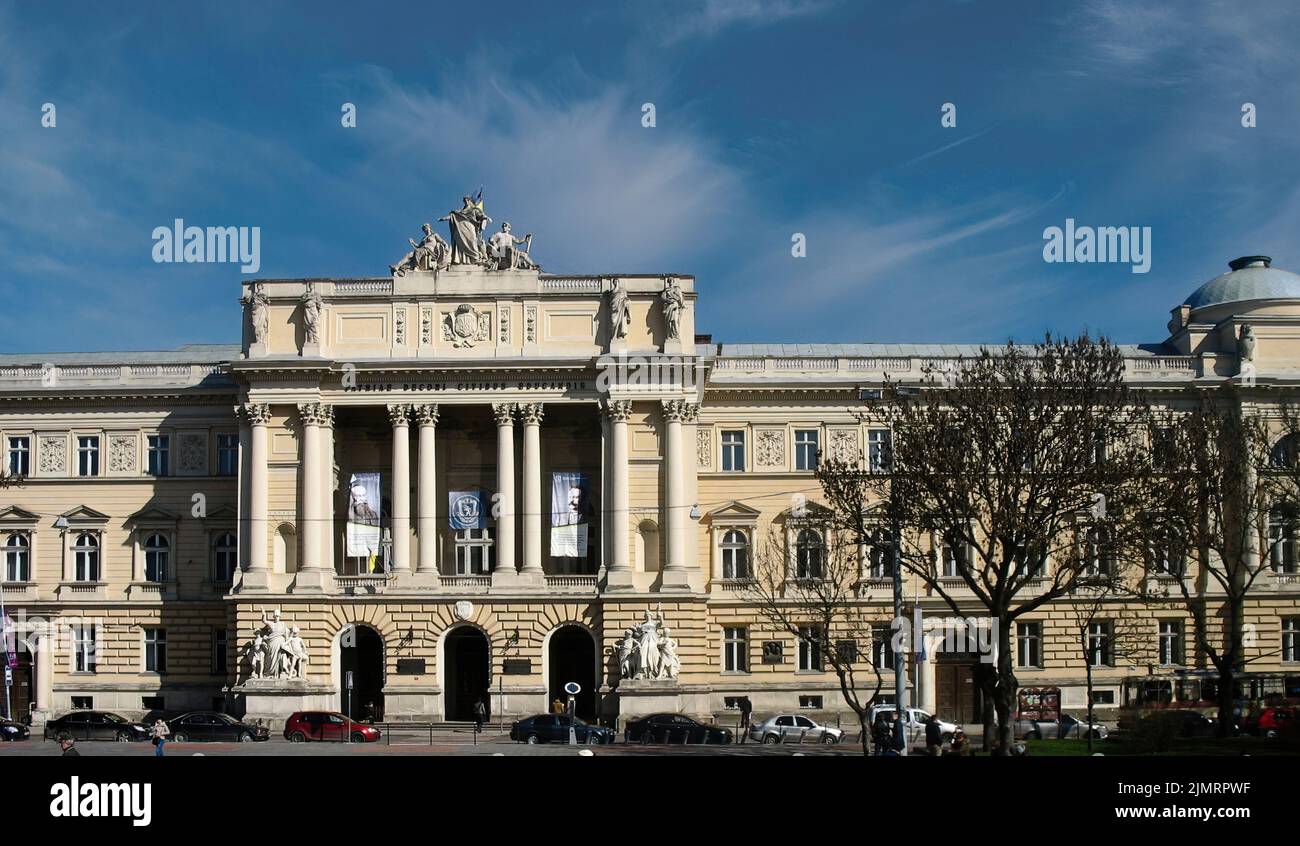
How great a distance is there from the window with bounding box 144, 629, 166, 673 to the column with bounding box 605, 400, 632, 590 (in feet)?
73.3

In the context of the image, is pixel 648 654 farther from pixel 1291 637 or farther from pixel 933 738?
pixel 1291 637

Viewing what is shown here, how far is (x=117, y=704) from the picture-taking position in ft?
214

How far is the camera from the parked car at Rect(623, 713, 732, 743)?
175 ft

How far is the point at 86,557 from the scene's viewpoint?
6706cm

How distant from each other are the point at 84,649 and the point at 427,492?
18.9 metres

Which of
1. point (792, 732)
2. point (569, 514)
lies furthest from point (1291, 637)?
point (569, 514)

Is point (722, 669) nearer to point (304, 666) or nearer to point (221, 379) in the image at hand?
point (304, 666)

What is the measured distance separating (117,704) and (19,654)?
552 cm

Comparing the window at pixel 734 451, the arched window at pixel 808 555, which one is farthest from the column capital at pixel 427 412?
the arched window at pixel 808 555

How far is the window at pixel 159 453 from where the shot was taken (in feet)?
222

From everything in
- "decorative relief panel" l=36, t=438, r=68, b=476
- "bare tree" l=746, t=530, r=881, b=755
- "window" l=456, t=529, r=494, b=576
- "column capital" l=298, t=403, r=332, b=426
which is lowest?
"bare tree" l=746, t=530, r=881, b=755

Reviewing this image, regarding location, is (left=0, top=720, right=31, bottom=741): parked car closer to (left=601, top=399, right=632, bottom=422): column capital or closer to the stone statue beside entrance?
the stone statue beside entrance

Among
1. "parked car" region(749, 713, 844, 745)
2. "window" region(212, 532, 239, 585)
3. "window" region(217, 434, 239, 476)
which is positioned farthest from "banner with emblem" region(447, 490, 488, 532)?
"parked car" region(749, 713, 844, 745)

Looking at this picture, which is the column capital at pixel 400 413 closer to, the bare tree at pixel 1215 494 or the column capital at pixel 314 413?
the column capital at pixel 314 413
